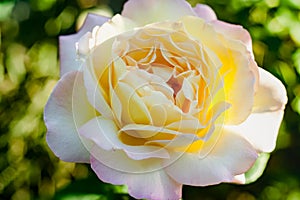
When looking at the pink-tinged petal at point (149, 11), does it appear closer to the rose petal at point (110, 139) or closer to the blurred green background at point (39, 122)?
the rose petal at point (110, 139)

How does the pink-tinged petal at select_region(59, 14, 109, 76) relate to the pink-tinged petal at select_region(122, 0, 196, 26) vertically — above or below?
below

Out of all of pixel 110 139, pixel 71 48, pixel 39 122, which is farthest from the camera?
pixel 39 122

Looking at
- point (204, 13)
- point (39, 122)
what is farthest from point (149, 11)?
point (39, 122)

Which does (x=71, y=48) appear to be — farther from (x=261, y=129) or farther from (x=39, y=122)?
→ (x=39, y=122)

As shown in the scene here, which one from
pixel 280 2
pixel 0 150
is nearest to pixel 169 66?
pixel 280 2

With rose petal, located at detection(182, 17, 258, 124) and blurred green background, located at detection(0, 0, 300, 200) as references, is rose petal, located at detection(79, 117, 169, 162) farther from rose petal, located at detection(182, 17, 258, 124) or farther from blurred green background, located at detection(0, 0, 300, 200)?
blurred green background, located at detection(0, 0, 300, 200)

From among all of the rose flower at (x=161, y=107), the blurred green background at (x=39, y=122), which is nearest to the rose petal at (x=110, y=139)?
the rose flower at (x=161, y=107)

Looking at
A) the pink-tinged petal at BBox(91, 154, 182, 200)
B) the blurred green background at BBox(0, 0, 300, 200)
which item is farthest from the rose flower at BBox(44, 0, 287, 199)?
the blurred green background at BBox(0, 0, 300, 200)
